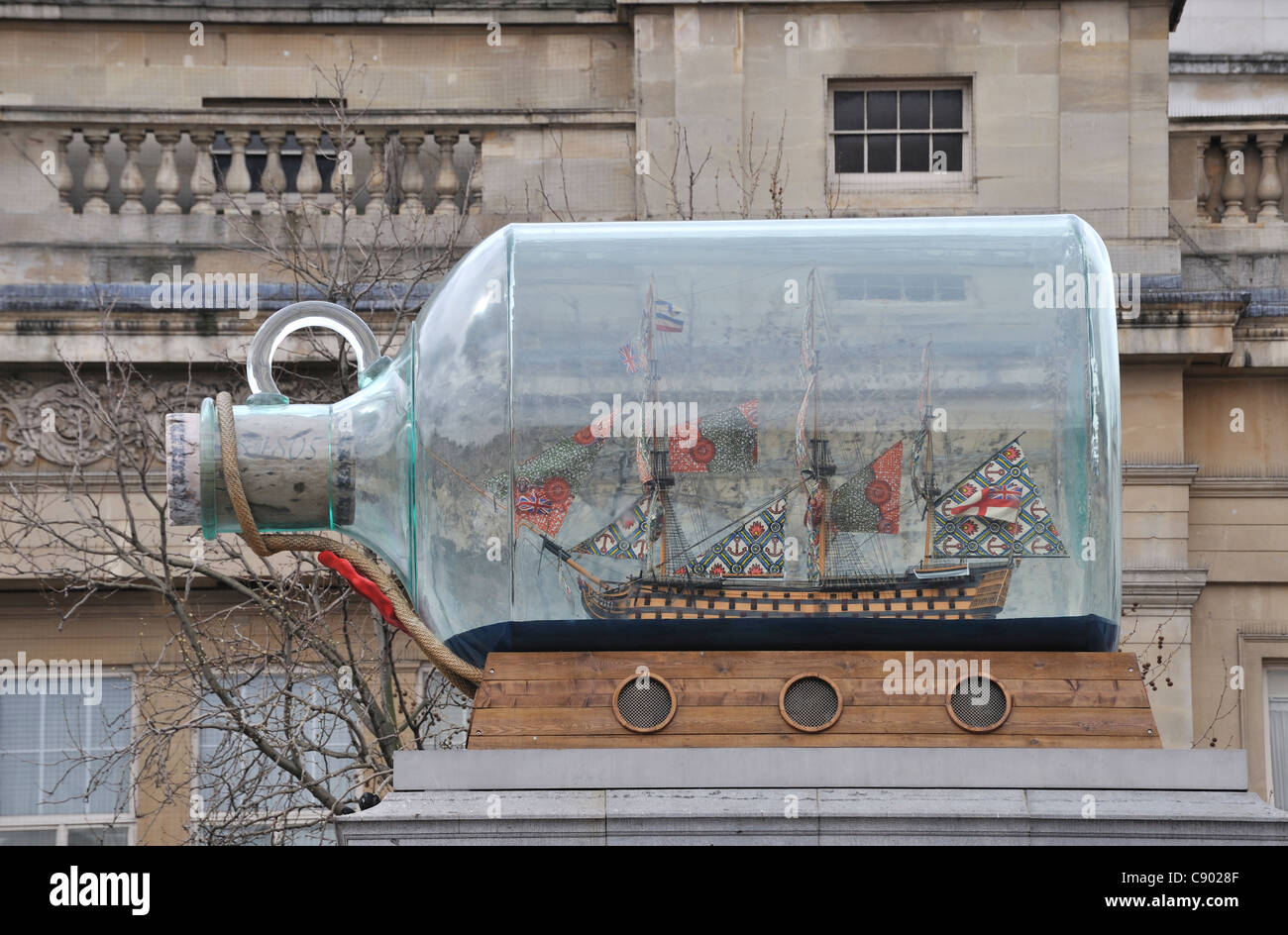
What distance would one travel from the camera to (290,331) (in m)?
5.01

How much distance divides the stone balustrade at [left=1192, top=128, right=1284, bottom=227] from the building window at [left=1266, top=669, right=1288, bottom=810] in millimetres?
3167

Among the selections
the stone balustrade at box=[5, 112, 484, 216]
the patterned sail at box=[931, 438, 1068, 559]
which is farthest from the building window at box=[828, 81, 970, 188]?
the patterned sail at box=[931, 438, 1068, 559]

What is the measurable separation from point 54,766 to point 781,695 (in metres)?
11.1

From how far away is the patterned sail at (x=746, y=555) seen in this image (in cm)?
474

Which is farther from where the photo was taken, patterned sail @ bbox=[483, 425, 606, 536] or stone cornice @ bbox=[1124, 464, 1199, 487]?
stone cornice @ bbox=[1124, 464, 1199, 487]

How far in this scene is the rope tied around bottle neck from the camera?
191 inches

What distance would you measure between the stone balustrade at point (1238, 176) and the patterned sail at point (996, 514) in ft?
33.5

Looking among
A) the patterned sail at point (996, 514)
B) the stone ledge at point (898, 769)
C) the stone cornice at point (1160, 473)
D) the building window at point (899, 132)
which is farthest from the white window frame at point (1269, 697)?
the stone ledge at point (898, 769)

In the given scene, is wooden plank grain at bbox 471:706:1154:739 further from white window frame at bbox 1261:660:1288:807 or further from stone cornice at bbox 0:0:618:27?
stone cornice at bbox 0:0:618:27

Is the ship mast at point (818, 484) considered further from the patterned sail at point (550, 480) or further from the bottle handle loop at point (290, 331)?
the bottle handle loop at point (290, 331)

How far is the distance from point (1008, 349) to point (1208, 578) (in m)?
10.1

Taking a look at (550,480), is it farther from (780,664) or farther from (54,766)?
(54,766)

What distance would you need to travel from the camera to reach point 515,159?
Result: 560 inches

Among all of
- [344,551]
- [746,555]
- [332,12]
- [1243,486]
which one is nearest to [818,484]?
[746,555]
